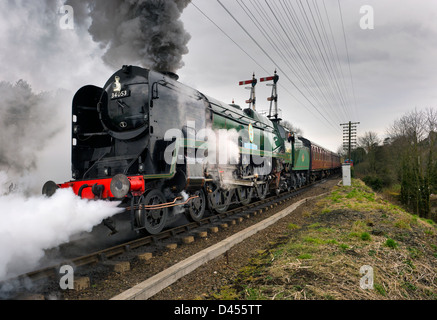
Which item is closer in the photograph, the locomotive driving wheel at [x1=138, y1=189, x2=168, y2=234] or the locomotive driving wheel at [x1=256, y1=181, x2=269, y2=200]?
the locomotive driving wheel at [x1=138, y1=189, x2=168, y2=234]

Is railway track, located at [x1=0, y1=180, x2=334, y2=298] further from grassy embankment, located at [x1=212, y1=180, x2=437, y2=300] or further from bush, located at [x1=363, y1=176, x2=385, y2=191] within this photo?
bush, located at [x1=363, y1=176, x2=385, y2=191]

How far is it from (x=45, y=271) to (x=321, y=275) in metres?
3.87

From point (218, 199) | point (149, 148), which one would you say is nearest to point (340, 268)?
point (149, 148)

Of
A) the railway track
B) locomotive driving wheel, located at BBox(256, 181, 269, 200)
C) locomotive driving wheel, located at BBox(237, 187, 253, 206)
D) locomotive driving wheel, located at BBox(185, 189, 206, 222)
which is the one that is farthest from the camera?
locomotive driving wheel, located at BBox(256, 181, 269, 200)

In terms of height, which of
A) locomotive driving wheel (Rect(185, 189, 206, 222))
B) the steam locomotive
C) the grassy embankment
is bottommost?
the grassy embankment

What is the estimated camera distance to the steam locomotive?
544 cm

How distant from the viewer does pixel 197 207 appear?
7.80 meters

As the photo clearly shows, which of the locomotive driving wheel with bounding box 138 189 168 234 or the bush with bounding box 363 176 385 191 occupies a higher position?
the locomotive driving wheel with bounding box 138 189 168 234

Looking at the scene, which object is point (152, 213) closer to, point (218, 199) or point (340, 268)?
point (218, 199)

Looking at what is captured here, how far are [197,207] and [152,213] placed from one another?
213 centimetres

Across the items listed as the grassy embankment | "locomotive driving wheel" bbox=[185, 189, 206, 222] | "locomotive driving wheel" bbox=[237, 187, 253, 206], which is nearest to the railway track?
"locomotive driving wheel" bbox=[185, 189, 206, 222]

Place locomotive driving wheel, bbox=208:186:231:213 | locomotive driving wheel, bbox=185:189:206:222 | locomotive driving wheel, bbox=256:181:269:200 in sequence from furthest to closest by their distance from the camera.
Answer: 1. locomotive driving wheel, bbox=256:181:269:200
2. locomotive driving wheel, bbox=208:186:231:213
3. locomotive driving wheel, bbox=185:189:206:222

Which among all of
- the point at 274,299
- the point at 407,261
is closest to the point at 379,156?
the point at 407,261

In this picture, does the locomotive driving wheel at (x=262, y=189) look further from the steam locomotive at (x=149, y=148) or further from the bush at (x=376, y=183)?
the bush at (x=376, y=183)
